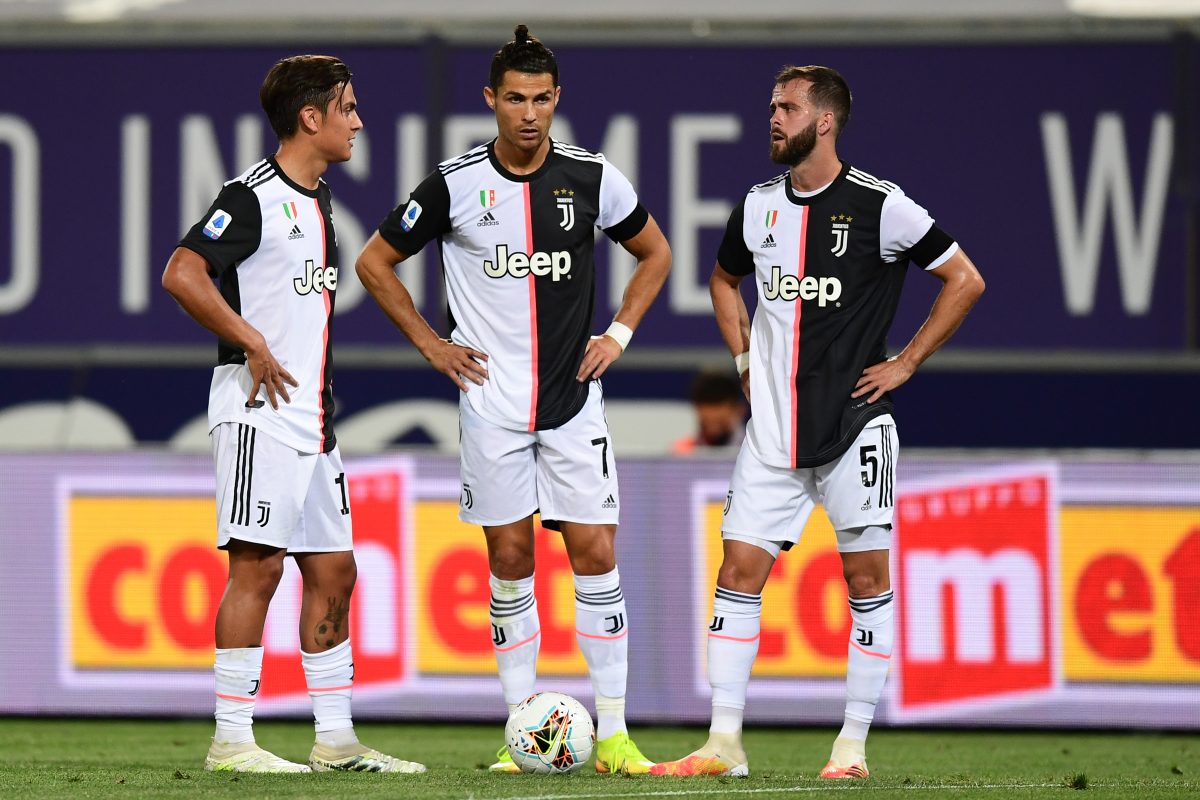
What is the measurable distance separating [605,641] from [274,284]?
5.03 feet

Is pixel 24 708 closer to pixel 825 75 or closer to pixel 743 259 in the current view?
pixel 743 259

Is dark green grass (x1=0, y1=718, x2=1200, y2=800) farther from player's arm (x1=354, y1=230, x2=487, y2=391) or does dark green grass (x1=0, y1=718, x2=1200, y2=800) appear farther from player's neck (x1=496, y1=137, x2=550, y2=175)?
player's neck (x1=496, y1=137, x2=550, y2=175)

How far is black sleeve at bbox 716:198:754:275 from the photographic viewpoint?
5980 millimetres

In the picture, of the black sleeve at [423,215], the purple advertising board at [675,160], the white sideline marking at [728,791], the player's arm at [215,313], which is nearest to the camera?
the white sideline marking at [728,791]

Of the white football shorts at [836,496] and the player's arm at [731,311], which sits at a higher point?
the player's arm at [731,311]

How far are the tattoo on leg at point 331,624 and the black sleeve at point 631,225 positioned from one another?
4.80ft

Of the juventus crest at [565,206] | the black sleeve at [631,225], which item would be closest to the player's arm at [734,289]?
the black sleeve at [631,225]

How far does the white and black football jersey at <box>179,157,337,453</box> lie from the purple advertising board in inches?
206

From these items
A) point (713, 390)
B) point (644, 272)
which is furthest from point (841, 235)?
point (713, 390)

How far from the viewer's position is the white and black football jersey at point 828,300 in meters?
5.76

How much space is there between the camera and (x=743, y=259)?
237 inches

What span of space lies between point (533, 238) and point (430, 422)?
5.12 m

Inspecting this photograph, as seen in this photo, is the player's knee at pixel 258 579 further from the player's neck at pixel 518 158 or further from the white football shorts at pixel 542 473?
the player's neck at pixel 518 158

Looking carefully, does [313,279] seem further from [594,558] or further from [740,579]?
[740,579]
